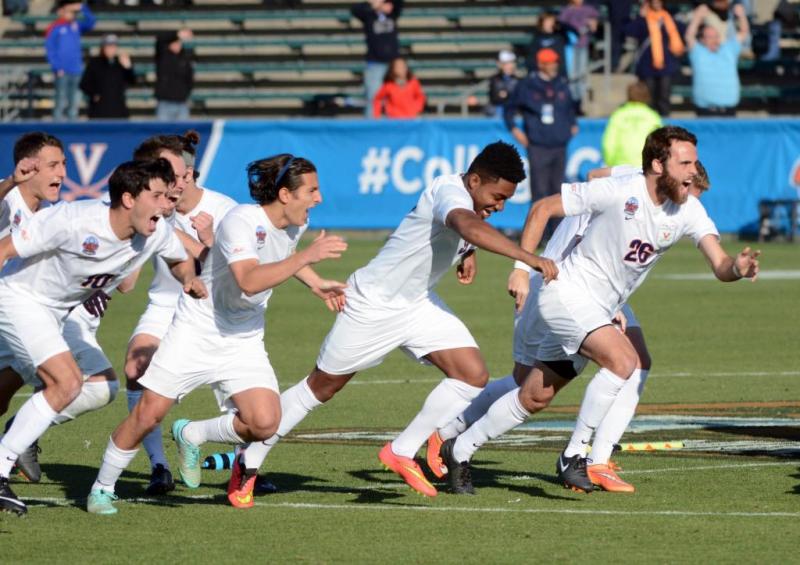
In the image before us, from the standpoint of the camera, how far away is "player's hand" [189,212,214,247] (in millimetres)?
9406

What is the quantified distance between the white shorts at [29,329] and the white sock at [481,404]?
2.40 meters

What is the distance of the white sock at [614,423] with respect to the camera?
9469 millimetres

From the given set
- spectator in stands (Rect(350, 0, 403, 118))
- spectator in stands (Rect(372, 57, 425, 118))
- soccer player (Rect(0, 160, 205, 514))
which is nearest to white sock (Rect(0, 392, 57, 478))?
soccer player (Rect(0, 160, 205, 514))

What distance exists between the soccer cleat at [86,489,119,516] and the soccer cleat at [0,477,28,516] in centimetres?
33

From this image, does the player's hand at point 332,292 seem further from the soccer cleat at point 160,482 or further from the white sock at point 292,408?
the soccer cleat at point 160,482

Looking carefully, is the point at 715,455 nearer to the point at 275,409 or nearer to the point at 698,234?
the point at 698,234

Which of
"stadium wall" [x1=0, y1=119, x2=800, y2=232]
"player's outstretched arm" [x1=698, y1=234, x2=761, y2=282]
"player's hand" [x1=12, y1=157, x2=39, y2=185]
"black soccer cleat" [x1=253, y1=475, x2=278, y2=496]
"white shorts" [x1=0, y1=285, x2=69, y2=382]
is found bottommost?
"stadium wall" [x1=0, y1=119, x2=800, y2=232]

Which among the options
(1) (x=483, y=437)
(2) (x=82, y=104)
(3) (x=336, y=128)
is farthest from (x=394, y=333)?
(2) (x=82, y=104)

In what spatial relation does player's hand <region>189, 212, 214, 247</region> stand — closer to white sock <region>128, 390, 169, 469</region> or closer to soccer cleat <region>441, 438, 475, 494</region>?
white sock <region>128, 390, 169, 469</region>

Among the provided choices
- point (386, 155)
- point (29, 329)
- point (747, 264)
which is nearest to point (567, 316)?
point (747, 264)

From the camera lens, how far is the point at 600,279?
961 centimetres

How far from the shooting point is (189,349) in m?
8.83

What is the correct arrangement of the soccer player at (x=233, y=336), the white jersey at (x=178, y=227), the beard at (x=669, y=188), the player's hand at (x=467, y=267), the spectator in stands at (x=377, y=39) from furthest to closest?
1. the spectator in stands at (x=377, y=39)
2. the white jersey at (x=178, y=227)
3. the player's hand at (x=467, y=267)
4. the beard at (x=669, y=188)
5. the soccer player at (x=233, y=336)

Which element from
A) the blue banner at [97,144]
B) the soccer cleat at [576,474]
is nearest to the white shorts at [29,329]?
the soccer cleat at [576,474]
